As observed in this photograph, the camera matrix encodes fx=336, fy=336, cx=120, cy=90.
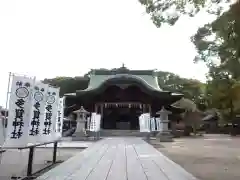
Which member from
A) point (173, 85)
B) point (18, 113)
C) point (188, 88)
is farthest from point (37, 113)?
point (173, 85)

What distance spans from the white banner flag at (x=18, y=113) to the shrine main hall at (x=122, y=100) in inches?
920

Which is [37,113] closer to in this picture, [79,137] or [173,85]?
[79,137]

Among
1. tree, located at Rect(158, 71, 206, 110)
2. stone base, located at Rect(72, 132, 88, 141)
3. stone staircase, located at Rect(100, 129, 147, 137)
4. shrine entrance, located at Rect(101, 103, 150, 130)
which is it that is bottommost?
stone base, located at Rect(72, 132, 88, 141)

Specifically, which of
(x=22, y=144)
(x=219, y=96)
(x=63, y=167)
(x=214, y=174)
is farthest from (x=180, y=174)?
(x=219, y=96)

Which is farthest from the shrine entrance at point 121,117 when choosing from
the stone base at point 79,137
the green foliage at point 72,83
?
the green foliage at point 72,83

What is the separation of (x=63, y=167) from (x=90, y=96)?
905 inches

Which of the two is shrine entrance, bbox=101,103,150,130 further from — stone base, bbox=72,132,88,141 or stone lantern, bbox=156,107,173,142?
stone base, bbox=72,132,88,141

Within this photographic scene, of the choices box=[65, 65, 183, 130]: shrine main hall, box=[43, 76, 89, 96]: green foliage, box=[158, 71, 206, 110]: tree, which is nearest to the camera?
box=[65, 65, 183, 130]: shrine main hall

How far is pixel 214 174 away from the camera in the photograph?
8305mm

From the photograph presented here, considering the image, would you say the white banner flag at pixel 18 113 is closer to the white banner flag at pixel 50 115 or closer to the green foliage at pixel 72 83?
the white banner flag at pixel 50 115

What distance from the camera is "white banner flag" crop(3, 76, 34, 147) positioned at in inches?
283

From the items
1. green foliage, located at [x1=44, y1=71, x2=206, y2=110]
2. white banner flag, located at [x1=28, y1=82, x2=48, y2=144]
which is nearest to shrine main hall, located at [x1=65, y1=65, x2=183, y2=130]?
green foliage, located at [x1=44, y1=71, x2=206, y2=110]

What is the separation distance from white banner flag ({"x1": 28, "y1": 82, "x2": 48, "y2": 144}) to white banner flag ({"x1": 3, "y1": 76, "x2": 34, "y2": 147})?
50 cm

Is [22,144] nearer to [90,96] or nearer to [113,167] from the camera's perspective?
[113,167]
